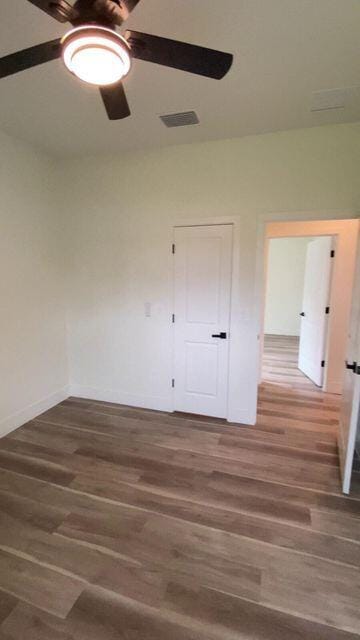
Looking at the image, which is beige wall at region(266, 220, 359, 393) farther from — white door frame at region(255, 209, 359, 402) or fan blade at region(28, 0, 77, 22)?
fan blade at region(28, 0, 77, 22)

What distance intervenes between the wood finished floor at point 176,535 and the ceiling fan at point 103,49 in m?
2.45

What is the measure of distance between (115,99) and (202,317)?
2.08 m

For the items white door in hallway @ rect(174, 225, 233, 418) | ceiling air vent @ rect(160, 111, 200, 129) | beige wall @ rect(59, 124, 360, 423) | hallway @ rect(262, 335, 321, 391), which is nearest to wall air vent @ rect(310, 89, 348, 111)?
beige wall @ rect(59, 124, 360, 423)

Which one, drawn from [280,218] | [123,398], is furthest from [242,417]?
[280,218]

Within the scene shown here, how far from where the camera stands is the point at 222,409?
3289mm

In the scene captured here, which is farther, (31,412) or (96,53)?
(31,412)

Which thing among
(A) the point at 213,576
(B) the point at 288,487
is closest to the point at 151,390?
(B) the point at 288,487

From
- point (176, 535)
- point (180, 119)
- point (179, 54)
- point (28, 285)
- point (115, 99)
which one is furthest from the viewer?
point (28, 285)

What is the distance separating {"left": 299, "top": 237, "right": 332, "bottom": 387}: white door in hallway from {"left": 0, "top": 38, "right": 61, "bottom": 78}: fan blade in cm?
375

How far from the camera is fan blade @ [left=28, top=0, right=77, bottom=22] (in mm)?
1070

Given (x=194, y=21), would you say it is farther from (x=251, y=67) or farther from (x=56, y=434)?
(x=56, y=434)

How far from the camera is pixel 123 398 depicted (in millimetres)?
3645

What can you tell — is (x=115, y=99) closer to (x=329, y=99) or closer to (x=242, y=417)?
(x=329, y=99)

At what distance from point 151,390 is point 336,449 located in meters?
1.98
